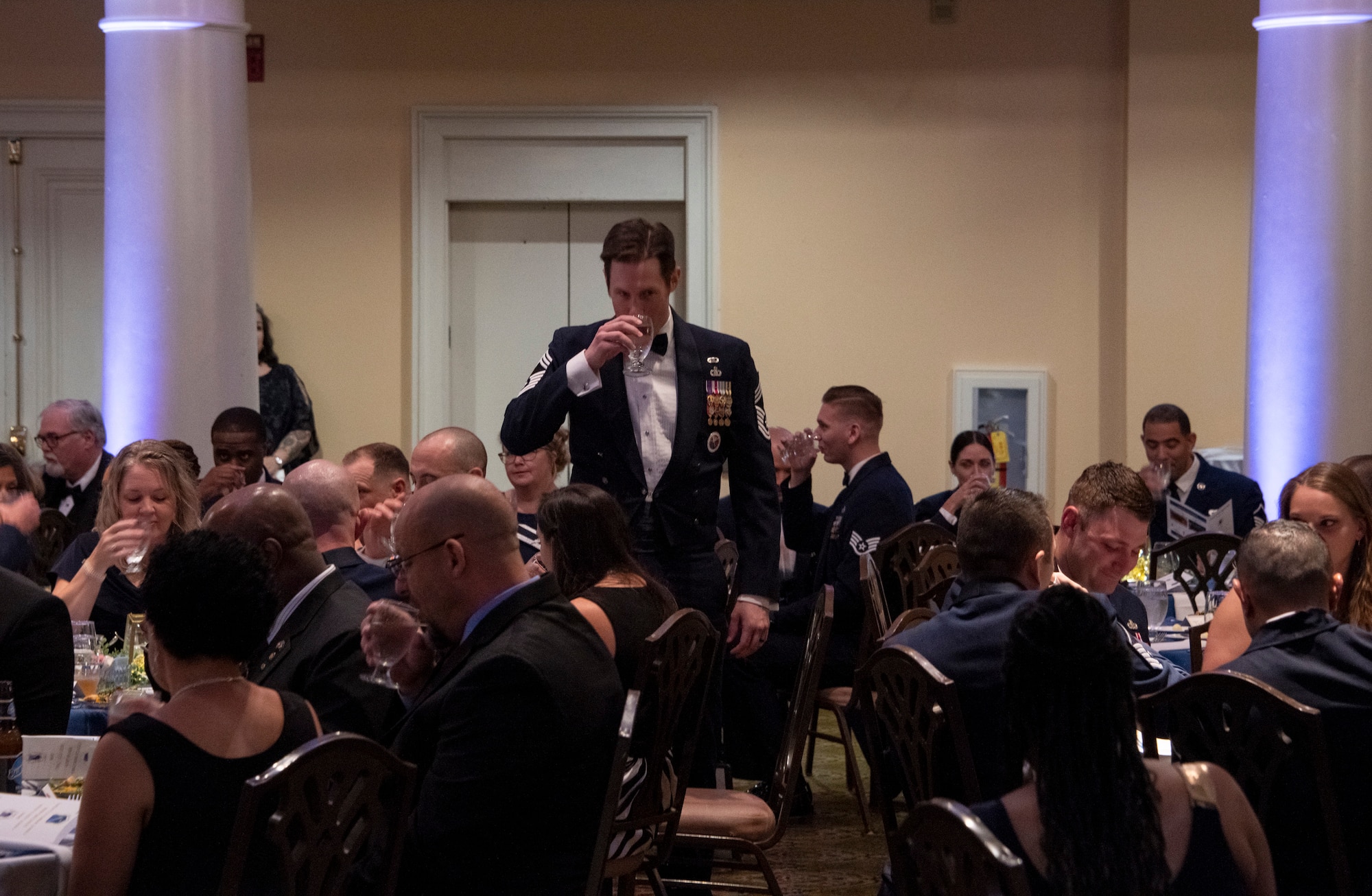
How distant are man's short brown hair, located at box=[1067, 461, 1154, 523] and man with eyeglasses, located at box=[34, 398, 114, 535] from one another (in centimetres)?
387

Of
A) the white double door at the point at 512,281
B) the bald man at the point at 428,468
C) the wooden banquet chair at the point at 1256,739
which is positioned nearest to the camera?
the wooden banquet chair at the point at 1256,739

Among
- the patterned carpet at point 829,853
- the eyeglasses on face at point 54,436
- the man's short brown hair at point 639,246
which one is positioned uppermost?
the man's short brown hair at point 639,246

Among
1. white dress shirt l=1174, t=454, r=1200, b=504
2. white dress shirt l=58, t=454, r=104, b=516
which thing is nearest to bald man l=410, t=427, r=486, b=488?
white dress shirt l=58, t=454, r=104, b=516

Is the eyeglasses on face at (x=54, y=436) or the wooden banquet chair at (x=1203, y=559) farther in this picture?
the eyeglasses on face at (x=54, y=436)

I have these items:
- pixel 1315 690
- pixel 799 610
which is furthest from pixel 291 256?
pixel 1315 690

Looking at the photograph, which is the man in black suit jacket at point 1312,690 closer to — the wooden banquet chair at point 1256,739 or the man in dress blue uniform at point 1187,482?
the wooden banquet chair at point 1256,739

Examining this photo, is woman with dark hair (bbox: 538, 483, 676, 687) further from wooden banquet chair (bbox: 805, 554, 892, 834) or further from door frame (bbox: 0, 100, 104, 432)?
door frame (bbox: 0, 100, 104, 432)

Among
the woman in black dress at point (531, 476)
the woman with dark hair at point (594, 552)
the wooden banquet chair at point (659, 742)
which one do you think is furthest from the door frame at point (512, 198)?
the wooden banquet chair at point (659, 742)

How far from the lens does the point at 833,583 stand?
5.35m

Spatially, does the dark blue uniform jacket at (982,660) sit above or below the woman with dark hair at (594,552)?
below

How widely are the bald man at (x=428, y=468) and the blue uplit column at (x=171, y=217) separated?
1.80 meters

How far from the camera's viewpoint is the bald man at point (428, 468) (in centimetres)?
429

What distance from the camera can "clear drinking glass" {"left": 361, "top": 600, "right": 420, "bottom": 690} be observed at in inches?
98.3

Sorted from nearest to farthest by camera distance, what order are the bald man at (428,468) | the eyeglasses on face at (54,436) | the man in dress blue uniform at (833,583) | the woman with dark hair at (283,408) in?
the bald man at (428,468)
the man in dress blue uniform at (833,583)
the eyeglasses on face at (54,436)
the woman with dark hair at (283,408)
